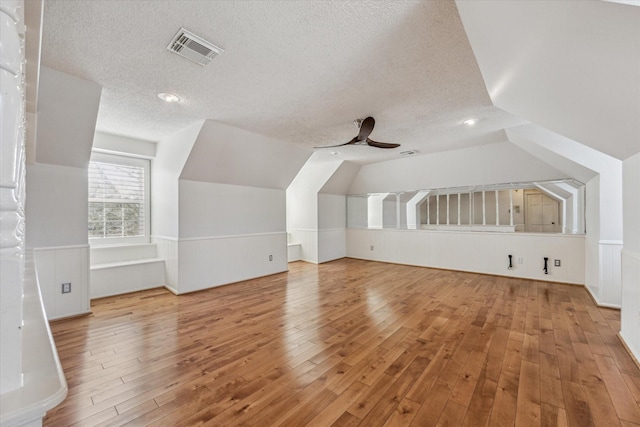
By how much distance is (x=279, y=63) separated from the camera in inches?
89.3

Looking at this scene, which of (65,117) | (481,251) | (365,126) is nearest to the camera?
(65,117)

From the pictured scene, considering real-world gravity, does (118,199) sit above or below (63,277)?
above

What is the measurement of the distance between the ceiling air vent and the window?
3.27 m

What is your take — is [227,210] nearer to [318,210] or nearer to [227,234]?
[227,234]

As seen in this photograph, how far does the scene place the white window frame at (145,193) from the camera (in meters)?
4.28

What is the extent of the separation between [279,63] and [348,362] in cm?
258

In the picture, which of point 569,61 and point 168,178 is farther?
point 168,178

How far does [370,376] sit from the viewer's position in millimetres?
2010

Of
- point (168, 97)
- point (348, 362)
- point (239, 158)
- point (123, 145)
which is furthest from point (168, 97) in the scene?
point (348, 362)

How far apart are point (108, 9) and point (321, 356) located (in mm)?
2924

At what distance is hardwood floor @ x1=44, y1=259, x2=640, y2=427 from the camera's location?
5.43 feet

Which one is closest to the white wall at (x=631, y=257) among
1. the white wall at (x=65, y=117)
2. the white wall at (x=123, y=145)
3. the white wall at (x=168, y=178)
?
the white wall at (x=168, y=178)

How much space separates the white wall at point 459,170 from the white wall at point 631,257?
233 cm

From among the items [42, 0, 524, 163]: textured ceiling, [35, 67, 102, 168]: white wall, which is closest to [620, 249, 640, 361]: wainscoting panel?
[42, 0, 524, 163]: textured ceiling
